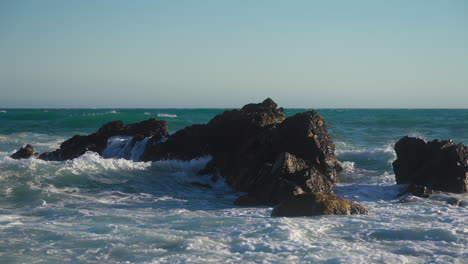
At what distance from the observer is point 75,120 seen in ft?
176

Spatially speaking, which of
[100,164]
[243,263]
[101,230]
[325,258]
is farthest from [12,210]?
[325,258]

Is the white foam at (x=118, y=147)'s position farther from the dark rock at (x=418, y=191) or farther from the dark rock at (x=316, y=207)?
the dark rock at (x=418, y=191)

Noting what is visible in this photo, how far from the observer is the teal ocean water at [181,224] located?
7.61 metres

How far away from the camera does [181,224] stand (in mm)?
9680

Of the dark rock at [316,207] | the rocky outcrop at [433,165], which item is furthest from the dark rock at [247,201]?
the rocky outcrop at [433,165]

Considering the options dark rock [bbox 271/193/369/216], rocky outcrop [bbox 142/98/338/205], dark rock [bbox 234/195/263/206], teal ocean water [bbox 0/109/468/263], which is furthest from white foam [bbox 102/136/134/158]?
dark rock [bbox 271/193/369/216]

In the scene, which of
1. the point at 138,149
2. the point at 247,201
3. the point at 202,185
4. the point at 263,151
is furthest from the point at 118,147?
the point at 247,201

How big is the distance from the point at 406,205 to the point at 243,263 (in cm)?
600

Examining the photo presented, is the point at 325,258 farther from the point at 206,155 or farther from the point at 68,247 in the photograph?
the point at 206,155

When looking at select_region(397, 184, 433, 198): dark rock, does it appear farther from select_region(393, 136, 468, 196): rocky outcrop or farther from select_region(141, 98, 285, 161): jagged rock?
select_region(141, 98, 285, 161): jagged rock

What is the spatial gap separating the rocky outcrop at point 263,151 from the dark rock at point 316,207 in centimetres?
164

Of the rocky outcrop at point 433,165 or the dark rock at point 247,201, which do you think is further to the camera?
the rocky outcrop at point 433,165

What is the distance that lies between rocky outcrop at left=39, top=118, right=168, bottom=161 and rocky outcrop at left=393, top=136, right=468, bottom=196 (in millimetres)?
8884

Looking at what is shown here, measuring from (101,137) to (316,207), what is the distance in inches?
510
